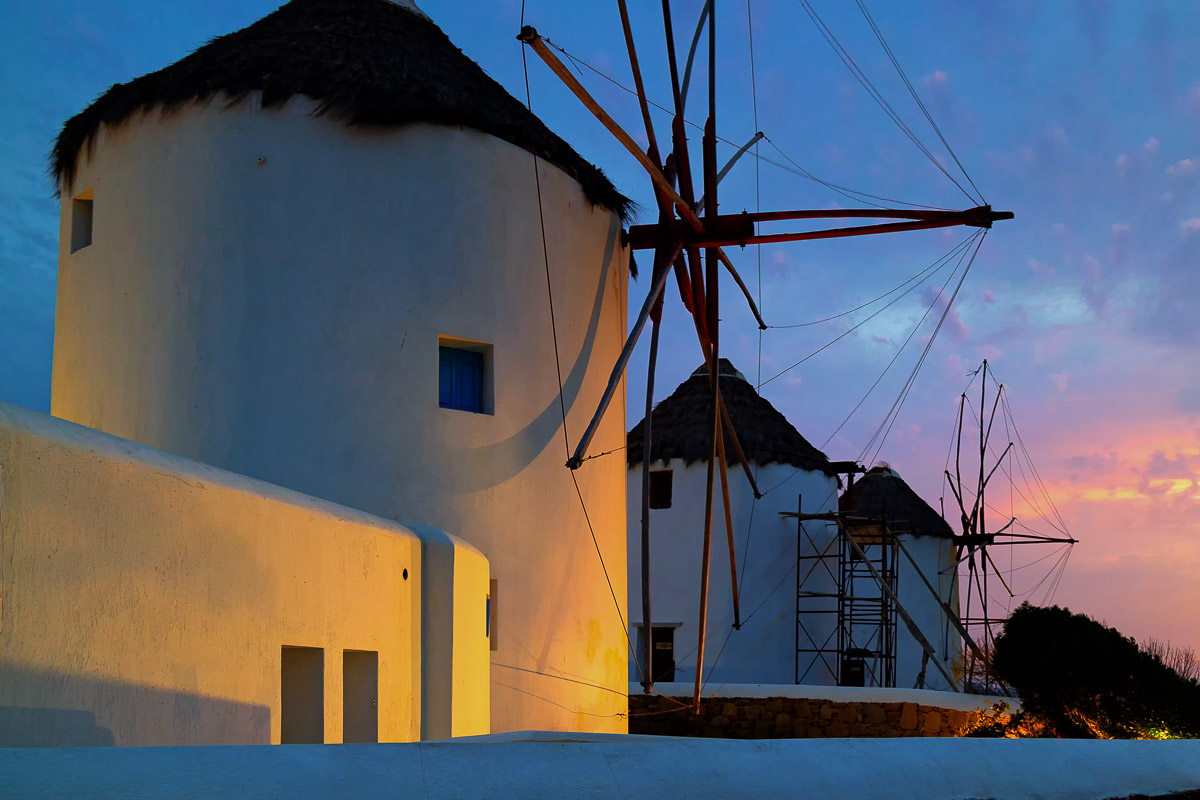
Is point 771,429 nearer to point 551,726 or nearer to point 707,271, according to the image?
point 707,271

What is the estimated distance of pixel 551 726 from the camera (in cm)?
1202

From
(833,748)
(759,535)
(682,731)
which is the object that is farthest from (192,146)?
(759,535)

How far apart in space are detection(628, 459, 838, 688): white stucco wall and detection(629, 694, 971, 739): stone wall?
2691 mm

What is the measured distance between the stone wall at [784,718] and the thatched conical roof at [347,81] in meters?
7.68

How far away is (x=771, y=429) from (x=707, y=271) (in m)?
10.7

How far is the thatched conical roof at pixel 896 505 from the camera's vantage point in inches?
1144

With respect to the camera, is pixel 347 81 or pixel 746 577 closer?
pixel 347 81

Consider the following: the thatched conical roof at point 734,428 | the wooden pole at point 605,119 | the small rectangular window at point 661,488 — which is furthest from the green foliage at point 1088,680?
the small rectangular window at point 661,488

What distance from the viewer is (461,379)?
468 inches

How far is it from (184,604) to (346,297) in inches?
227

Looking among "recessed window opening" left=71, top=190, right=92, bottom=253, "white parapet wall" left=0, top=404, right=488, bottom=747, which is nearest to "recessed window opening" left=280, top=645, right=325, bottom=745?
"white parapet wall" left=0, top=404, right=488, bottom=747

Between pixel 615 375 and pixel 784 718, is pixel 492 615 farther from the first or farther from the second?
pixel 784 718

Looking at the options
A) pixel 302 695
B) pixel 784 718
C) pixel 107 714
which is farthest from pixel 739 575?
pixel 107 714

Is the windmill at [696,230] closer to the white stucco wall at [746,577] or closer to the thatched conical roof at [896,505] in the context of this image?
the white stucco wall at [746,577]
